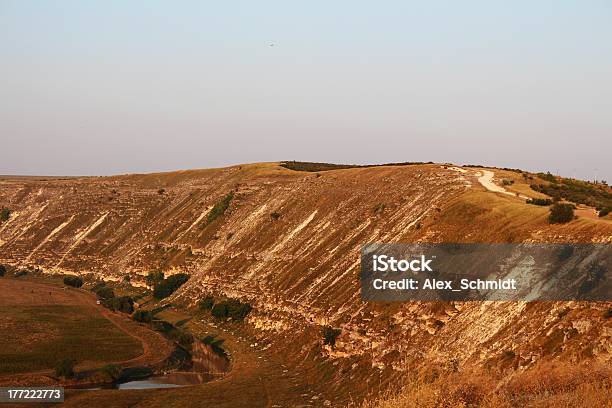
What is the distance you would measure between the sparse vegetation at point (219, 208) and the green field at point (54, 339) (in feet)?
96.9

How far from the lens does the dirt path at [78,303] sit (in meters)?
52.7

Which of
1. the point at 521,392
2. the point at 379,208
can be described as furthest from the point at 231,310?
the point at 521,392

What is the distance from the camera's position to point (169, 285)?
276 feet

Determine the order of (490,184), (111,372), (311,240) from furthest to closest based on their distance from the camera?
(311,240) → (490,184) → (111,372)

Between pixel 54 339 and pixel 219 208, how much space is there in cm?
4557

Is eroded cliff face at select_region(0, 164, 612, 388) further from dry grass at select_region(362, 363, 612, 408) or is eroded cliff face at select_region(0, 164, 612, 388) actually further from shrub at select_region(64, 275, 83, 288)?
dry grass at select_region(362, 363, 612, 408)

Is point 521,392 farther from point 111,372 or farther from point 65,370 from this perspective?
point 65,370

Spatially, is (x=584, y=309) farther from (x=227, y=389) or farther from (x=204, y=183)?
(x=204, y=183)

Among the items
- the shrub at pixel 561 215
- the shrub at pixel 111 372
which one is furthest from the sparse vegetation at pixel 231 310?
the shrub at pixel 561 215

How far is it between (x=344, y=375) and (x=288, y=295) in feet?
65.0

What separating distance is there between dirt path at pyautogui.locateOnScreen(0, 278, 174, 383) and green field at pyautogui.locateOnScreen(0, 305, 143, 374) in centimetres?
99

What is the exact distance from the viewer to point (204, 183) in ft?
393

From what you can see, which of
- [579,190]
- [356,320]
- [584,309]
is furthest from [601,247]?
[579,190]

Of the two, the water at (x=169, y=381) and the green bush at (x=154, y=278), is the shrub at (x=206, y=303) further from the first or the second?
the water at (x=169, y=381)
